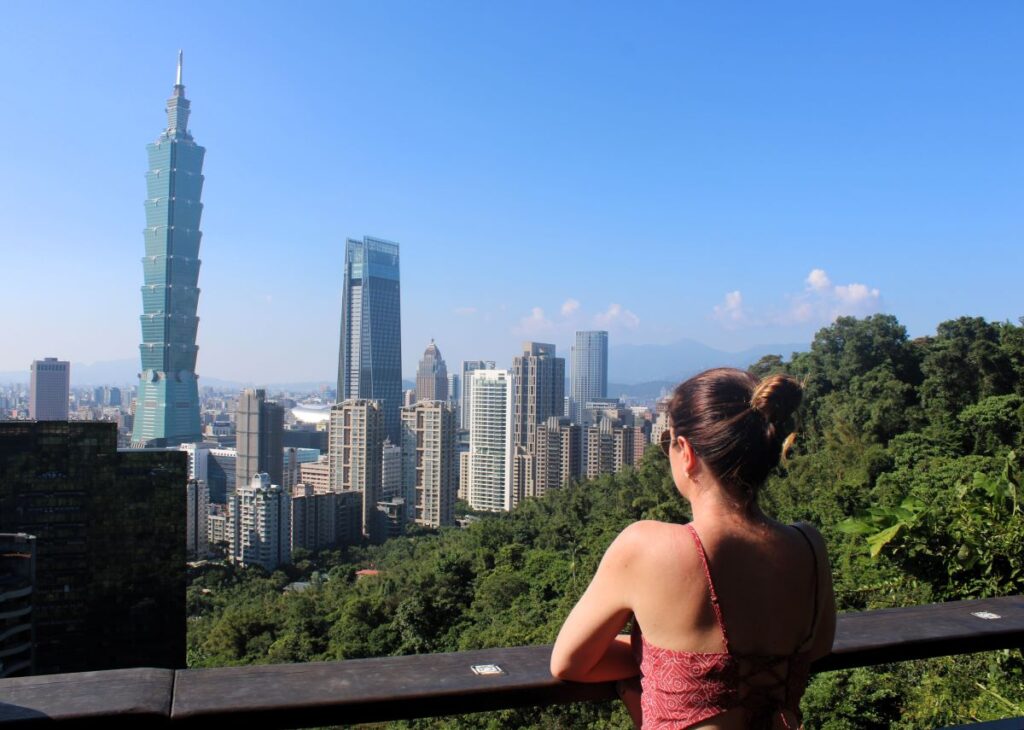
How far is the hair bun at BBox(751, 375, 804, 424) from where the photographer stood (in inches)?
27.0

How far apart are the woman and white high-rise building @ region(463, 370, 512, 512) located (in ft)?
91.3

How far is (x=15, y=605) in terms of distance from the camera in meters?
5.86

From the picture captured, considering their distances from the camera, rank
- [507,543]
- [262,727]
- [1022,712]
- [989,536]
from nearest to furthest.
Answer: [262,727], [1022,712], [989,536], [507,543]

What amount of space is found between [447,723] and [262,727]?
3871 mm

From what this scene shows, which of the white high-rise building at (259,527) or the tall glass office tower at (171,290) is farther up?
the tall glass office tower at (171,290)

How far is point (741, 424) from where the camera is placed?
2.24 feet

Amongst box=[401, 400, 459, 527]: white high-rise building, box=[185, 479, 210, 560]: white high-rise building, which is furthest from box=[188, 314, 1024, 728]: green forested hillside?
box=[401, 400, 459, 527]: white high-rise building

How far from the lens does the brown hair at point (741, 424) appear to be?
2.25 feet

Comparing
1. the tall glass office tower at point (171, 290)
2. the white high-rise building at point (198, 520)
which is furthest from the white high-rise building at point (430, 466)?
the tall glass office tower at point (171, 290)

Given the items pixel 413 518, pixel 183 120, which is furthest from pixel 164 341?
pixel 413 518

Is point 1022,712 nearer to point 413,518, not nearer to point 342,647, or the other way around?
point 342,647

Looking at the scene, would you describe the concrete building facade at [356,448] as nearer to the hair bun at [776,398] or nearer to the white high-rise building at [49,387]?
the white high-rise building at [49,387]

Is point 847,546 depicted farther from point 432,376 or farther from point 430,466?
Answer: point 432,376

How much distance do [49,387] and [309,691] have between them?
33.8 metres
